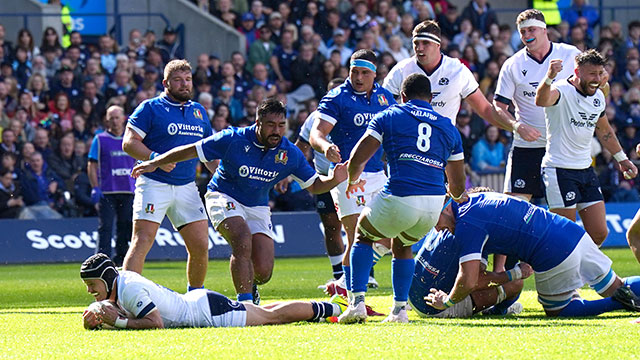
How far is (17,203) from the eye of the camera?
61.1ft

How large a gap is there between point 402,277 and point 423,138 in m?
1.20

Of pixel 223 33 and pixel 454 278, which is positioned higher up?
pixel 223 33

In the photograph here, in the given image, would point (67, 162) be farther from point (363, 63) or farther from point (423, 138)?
point (423, 138)

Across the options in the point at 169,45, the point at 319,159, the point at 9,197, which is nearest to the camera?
the point at 319,159

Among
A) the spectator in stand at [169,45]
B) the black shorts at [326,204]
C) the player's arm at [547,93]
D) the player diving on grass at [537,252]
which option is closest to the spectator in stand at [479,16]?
the spectator in stand at [169,45]

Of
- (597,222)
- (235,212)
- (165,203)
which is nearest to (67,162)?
(165,203)

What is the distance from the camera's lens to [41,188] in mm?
19000

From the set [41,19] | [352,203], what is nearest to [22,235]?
[41,19]

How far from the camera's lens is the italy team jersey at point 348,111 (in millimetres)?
10836

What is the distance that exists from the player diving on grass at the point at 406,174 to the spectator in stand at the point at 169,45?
14.4 metres

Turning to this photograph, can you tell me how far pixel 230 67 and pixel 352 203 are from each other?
11.2m

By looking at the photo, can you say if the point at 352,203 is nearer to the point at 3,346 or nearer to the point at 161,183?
the point at 161,183

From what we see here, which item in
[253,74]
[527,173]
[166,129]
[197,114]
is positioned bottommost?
[527,173]

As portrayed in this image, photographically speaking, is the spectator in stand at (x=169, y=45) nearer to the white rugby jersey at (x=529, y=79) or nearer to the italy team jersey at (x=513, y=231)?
the white rugby jersey at (x=529, y=79)
